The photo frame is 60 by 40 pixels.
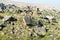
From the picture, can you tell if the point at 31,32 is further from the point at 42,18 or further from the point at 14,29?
the point at 42,18

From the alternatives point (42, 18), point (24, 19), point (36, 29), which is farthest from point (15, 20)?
point (42, 18)

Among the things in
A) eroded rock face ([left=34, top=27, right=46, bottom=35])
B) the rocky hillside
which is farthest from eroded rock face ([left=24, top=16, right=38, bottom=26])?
eroded rock face ([left=34, top=27, right=46, bottom=35])

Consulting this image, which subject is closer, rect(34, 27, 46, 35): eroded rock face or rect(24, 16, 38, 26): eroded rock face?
rect(34, 27, 46, 35): eroded rock face

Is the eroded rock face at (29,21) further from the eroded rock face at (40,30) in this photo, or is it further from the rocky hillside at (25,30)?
the eroded rock face at (40,30)

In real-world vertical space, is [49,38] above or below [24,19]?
below

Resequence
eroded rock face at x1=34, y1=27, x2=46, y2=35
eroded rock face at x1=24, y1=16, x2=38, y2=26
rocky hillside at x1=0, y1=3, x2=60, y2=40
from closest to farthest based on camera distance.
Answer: rocky hillside at x1=0, y1=3, x2=60, y2=40
eroded rock face at x1=34, y1=27, x2=46, y2=35
eroded rock face at x1=24, y1=16, x2=38, y2=26

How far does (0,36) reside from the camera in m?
33.0

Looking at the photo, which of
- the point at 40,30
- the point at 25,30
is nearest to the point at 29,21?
the point at 25,30

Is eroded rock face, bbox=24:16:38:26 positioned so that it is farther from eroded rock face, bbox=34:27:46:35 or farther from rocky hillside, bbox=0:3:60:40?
eroded rock face, bbox=34:27:46:35

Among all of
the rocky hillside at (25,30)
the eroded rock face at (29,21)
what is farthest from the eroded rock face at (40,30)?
the eroded rock face at (29,21)

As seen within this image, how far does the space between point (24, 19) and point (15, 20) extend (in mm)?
2067

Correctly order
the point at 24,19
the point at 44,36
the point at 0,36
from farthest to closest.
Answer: the point at 24,19 < the point at 44,36 < the point at 0,36

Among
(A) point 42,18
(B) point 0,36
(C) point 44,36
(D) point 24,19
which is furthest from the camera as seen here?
(A) point 42,18

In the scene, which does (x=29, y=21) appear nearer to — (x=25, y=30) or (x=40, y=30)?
(x=25, y=30)
